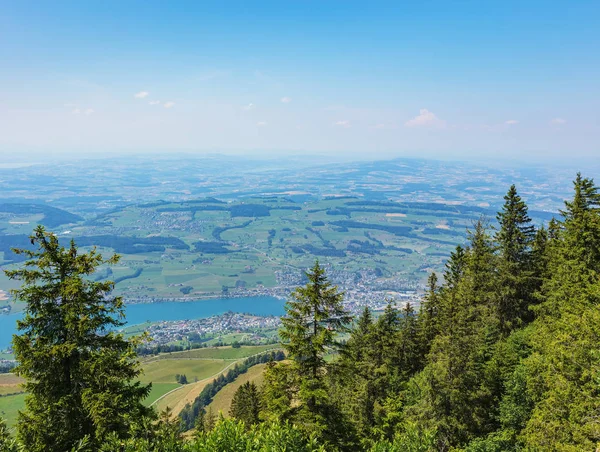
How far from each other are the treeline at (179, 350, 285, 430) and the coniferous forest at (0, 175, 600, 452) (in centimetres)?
5673

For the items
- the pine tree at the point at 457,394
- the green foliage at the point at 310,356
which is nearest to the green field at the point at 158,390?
the pine tree at the point at 457,394

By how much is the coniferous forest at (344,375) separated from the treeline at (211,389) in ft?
186

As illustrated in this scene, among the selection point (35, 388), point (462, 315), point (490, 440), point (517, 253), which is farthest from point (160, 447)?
point (517, 253)

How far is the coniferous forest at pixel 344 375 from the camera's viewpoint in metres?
14.3

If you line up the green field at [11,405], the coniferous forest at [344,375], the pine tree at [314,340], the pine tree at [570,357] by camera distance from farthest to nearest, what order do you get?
the green field at [11,405], the pine tree at [314,340], the pine tree at [570,357], the coniferous forest at [344,375]

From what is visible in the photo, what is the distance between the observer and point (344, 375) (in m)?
20.0

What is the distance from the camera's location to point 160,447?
39.8 ft

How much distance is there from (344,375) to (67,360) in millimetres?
13443

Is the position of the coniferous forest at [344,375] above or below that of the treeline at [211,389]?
above

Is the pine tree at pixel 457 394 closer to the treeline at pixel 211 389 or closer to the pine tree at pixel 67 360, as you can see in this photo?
the pine tree at pixel 67 360

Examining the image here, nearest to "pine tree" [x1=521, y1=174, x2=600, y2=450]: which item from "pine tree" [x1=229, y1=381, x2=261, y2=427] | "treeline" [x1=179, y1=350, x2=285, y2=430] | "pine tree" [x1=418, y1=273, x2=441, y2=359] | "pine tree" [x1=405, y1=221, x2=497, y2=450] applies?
"pine tree" [x1=405, y1=221, x2=497, y2=450]

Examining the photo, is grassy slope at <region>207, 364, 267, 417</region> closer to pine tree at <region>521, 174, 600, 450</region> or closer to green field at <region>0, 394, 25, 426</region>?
green field at <region>0, 394, 25, 426</region>

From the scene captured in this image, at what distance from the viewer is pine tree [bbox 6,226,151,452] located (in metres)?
14.1

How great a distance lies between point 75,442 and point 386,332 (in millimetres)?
29330
